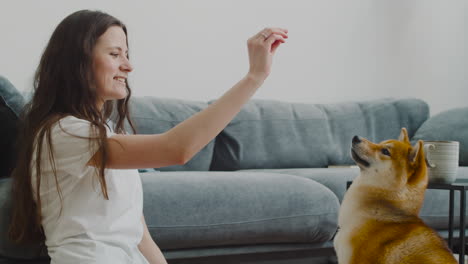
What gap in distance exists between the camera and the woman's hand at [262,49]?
40.1 inches

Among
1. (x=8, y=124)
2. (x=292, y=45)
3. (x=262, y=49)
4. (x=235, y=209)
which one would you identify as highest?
(x=262, y=49)

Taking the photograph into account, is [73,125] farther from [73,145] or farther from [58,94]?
[58,94]

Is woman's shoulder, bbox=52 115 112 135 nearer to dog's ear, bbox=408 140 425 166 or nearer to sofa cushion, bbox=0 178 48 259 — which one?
sofa cushion, bbox=0 178 48 259

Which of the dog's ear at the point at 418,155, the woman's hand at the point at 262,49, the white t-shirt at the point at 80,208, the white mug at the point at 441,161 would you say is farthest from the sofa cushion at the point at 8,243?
the white mug at the point at 441,161

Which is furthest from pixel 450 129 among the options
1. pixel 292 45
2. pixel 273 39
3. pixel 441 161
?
pixel 273 39

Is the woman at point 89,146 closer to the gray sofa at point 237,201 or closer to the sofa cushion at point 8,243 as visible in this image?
the sofa cushion at point 8,243

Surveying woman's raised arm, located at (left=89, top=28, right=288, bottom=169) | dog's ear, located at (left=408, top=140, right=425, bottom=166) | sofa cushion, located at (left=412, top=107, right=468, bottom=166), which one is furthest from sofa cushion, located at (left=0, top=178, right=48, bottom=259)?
sofa cushion, located at (left=412, top=107, right=468, bottom=166)

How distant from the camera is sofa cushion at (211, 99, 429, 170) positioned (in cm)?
261

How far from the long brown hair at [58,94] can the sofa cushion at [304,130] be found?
4.53 feet

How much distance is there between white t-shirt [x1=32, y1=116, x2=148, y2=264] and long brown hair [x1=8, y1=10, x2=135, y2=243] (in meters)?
0.04

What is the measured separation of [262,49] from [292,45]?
2.19 metres

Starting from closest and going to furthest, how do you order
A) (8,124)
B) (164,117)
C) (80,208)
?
(80,208) < (8,124) < (164,117)

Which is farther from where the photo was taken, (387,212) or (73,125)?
(387,212)

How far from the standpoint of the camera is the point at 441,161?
150cm
